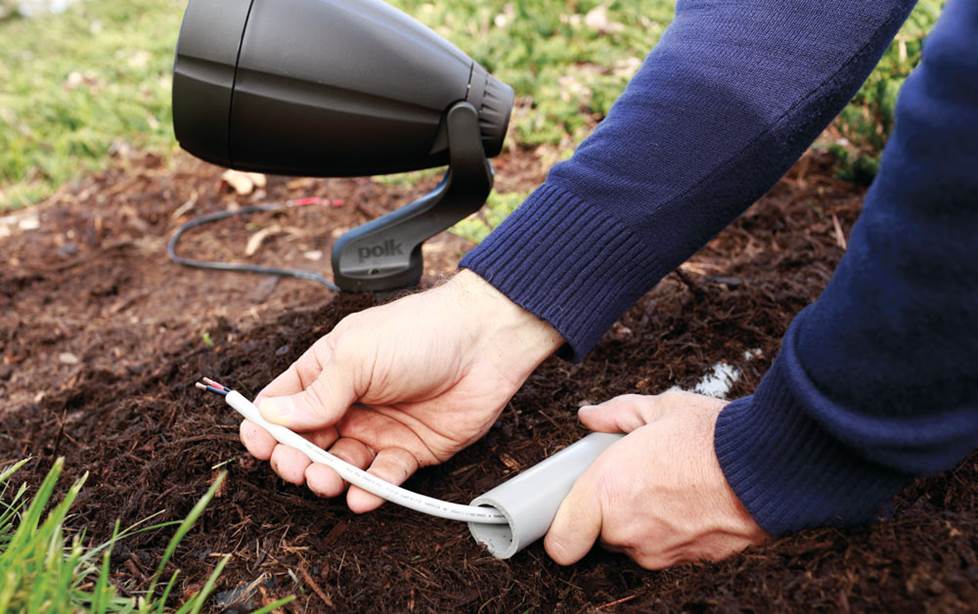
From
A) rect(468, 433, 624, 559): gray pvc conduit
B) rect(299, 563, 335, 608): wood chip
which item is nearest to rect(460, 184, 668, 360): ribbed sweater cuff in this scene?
rect(468, 433, 624, 559): gray pvc conduit

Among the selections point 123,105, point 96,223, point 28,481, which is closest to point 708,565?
point 28,481

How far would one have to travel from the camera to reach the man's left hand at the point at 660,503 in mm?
1385

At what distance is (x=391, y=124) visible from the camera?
176cm

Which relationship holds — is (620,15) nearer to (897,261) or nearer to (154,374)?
(154,374)

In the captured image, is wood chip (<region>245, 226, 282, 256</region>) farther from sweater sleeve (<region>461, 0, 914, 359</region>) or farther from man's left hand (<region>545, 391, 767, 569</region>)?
man's left hand (<region>545, 391, 767, 569</region>)

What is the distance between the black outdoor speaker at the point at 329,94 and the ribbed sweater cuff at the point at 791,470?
2.80 feet

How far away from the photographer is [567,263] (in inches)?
64.7

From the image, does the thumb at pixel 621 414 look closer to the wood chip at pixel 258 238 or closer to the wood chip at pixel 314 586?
the wood chip at pixel 314 586

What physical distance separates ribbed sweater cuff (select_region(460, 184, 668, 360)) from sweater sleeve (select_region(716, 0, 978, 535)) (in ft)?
1.40

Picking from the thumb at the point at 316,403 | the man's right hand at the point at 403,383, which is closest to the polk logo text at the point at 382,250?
the man's right hand at the point at 403,383

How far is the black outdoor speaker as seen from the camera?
165 cm

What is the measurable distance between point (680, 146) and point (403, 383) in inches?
27.5

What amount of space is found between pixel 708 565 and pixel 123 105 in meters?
4.07

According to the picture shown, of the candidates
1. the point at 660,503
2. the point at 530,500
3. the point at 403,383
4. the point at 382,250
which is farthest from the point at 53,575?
the point at 382,250
